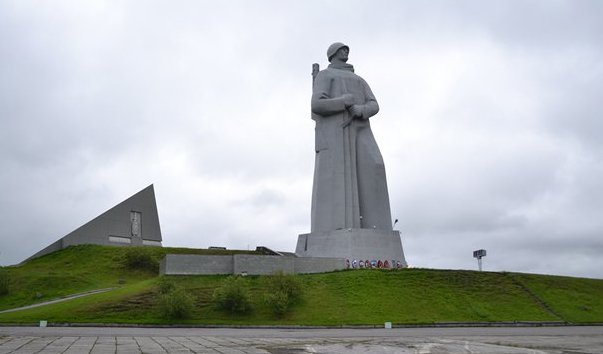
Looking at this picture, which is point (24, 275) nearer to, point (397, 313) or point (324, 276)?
point (324, 276)

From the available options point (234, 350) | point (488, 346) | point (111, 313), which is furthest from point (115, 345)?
point (111, 313)

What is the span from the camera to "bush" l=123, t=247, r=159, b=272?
1383 inches

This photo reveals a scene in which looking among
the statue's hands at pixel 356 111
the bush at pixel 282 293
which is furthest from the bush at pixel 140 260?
the statue's hands at pixel 356 111

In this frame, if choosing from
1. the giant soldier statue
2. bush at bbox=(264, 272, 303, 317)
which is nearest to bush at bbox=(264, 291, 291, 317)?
bush at bbox=(264, 272, 303, 317)

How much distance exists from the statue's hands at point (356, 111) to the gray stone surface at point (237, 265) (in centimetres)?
821

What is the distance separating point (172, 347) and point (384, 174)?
2179 cm

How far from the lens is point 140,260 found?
116 feet

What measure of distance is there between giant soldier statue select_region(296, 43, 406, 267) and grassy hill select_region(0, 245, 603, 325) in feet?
8.08

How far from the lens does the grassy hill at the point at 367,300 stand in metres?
20.2

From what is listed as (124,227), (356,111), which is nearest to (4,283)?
(124,227)

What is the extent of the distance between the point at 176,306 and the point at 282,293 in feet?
13.0

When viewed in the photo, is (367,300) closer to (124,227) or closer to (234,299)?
(234,299)

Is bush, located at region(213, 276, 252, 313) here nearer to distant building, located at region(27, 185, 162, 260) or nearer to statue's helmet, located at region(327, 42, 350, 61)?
statue's helmet, located at region(327, 42, 350, 61)

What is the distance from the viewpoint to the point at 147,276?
1348 inches
